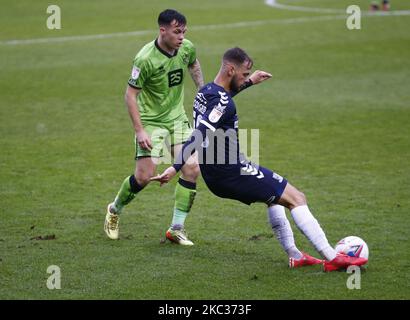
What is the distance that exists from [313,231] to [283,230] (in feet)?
1.39

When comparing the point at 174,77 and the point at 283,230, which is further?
the point at 174,77

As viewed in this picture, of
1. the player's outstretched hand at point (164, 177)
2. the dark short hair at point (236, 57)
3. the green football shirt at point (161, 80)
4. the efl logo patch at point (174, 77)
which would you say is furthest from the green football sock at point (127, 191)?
the dark short hair at point (236, 57)

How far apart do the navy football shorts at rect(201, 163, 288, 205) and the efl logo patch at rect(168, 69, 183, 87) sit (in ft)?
6.07

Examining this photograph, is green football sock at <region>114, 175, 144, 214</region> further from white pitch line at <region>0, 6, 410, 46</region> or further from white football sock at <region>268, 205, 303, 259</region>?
white pitch line at <region>0, 6, 410, 46</region>

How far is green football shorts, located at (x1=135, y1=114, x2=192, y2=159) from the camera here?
31.4 feet

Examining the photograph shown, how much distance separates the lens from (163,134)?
9672 mm

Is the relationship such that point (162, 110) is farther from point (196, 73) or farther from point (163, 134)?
point (196, 73)

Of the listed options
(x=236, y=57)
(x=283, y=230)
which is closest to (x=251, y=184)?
(x=283, y=230)

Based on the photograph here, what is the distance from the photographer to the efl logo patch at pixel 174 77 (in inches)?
377

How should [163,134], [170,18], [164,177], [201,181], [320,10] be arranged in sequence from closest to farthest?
[164,177] → [170,18] → [163,134] → [201,181] → [320,10]

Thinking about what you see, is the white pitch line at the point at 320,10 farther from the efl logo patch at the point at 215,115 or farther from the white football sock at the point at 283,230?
the efl logo patch at the point at 215,115

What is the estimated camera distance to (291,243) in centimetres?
837

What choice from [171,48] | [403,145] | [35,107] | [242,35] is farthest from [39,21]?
[171,48]
